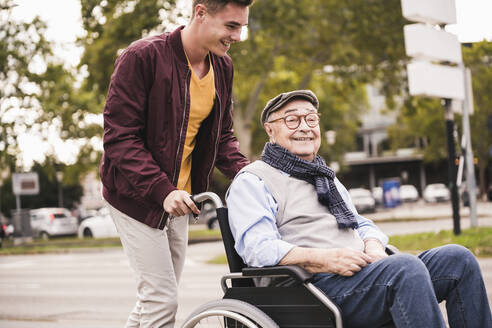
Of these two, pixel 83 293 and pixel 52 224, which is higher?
pixel 83 293

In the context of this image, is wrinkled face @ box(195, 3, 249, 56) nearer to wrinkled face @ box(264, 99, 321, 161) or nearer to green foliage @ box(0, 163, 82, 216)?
wrinkled face @ box(264, 99, 321, 161)

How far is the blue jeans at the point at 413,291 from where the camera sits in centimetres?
252

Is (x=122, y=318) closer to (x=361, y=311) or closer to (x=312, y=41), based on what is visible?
(x=361, y=311)

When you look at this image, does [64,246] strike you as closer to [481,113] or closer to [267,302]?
[267,302]

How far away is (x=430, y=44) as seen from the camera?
10555 mm

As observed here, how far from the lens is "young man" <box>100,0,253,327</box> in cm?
289

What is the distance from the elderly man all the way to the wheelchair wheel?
0.66 ft

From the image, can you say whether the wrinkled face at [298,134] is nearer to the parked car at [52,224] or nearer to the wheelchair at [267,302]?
the wheelchair at [267,302]

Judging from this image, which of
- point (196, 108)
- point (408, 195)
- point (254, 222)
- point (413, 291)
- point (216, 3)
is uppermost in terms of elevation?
point (216, 3)

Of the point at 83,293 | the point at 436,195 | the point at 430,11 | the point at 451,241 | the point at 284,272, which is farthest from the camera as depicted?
the point at 436,195

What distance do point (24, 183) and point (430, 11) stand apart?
1995cm

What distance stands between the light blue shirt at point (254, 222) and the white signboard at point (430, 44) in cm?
784

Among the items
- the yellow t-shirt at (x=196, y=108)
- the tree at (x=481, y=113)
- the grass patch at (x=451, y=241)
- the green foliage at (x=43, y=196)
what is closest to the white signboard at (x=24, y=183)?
the grass patch at (x=451, y=241)

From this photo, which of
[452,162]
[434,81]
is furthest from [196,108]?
[452,162]
